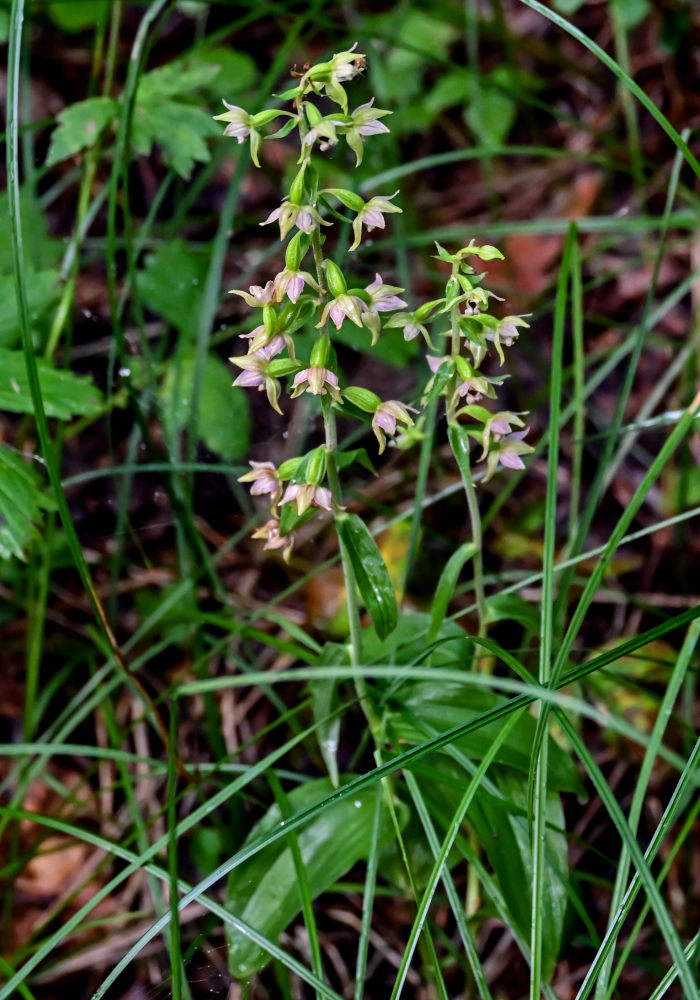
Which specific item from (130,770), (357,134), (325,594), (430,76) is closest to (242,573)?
(325,594)

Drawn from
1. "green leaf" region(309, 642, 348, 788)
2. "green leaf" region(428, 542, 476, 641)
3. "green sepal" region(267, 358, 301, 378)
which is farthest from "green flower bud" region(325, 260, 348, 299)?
"green leaf" region(309, 642, 348, 788)

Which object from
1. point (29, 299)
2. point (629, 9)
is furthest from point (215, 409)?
point (629, 9)

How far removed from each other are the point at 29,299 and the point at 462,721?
971mm

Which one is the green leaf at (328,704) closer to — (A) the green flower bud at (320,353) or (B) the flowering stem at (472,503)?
(B) the flowering stem at (472,503)

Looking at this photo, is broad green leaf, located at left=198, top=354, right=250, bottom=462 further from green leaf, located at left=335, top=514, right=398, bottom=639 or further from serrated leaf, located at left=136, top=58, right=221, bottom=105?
green leaf, located at left=335, top=514, right=398, bottom=639

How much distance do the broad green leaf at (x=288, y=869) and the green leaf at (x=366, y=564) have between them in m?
0.33

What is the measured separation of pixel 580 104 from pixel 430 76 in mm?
418

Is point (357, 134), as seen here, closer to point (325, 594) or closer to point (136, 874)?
point (325, 594)

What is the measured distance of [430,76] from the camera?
2.39 meters

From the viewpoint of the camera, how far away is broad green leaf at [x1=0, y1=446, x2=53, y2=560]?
3.91 ft

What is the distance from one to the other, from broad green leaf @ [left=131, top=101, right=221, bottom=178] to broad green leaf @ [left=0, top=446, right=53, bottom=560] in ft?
2.00

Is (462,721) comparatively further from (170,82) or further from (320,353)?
(170,82)

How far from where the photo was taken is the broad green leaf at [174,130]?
150 cm

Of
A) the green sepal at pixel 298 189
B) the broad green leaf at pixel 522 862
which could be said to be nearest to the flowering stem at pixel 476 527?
the broad green leaf at pixel 522 862
